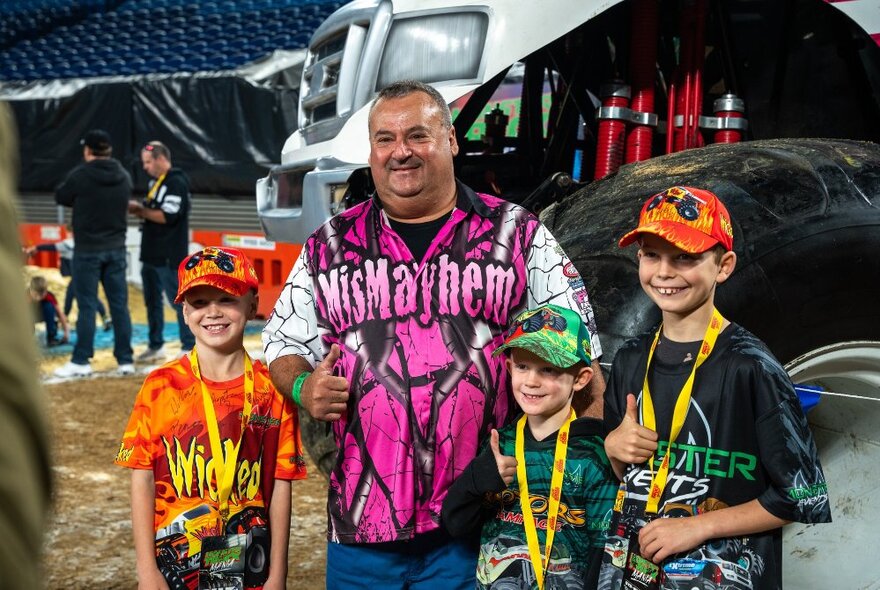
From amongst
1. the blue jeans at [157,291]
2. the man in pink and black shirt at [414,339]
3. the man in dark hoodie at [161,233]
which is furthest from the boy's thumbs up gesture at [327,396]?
the blue jeans at [157,291]

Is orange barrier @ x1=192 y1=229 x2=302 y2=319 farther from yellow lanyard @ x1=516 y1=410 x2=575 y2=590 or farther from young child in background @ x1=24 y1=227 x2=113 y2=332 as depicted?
yellow lanyard @ x1=516 y1=410 x2=575 y2=590

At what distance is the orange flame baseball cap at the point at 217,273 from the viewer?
257 centimetres

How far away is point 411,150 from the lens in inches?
96.7

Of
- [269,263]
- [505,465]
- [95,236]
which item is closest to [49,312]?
[95,236]

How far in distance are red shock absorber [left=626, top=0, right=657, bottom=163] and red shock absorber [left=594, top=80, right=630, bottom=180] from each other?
0.14 ft

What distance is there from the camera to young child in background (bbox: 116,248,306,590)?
2.47 meters

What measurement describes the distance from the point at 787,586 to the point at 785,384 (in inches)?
50.2

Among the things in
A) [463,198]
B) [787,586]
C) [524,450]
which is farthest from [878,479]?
[463,198]

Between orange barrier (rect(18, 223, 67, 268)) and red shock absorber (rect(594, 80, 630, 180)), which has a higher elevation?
red shock absorber (rect(594, 80, 630, 180))

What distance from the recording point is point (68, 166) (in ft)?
46.4

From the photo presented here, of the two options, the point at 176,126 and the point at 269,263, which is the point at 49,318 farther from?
the point at 176,126

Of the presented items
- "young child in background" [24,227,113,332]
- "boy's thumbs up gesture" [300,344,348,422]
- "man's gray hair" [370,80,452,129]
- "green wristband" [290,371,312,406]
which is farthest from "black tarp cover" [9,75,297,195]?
"boy's thumbs up gesture" [300,344,348,422]

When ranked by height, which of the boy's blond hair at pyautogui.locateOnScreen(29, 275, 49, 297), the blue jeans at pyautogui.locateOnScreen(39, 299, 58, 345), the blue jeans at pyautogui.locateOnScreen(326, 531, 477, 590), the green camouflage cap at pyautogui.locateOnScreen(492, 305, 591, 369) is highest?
the green camouflage cap at pyautogui.locateOnScreen(492, 305, 591, 369)

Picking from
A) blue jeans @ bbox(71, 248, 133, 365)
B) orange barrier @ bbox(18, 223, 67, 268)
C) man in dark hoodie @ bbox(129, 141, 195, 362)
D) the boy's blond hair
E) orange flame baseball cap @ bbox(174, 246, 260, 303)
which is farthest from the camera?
orange barrier @ bbox(18, 223, 67, 268)
